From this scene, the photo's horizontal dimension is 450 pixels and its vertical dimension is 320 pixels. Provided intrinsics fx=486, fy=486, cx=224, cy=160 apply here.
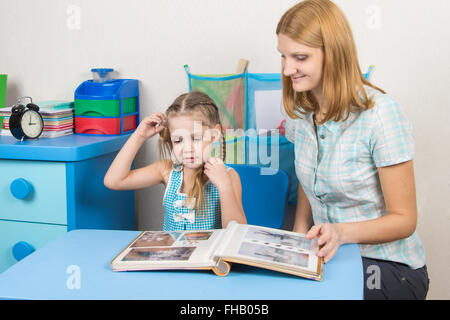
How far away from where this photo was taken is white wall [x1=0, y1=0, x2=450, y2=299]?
1.70m

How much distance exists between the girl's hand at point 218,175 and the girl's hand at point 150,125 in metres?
0.26

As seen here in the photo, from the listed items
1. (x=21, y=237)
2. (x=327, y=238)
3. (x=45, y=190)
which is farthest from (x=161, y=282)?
(x=21, y=237)

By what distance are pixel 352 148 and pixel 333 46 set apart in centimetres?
26

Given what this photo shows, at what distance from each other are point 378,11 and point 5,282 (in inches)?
56.9

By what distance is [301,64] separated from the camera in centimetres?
120

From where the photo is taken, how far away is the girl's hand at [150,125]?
1.47 metres

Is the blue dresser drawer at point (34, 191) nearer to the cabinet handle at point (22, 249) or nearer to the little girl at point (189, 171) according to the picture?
the cabinet handle at point (22, 249)

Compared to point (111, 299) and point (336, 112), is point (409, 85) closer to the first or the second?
point (336, 112)

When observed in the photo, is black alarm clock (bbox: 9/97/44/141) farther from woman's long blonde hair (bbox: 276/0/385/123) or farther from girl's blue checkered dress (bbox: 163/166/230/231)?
woman's long blonde hair (bbox: 276/0/385/123)

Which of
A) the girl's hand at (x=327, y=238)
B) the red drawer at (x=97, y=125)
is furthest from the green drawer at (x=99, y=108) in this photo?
the girl's hand at (x=327, y=238)

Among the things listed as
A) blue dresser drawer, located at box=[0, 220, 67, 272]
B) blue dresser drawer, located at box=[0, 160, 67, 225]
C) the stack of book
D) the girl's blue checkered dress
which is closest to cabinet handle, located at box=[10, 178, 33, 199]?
blue dresser drawer, located at box=[0, 160, 67, 225]

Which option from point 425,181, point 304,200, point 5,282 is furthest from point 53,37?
point 425,181

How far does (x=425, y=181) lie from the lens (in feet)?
5.81

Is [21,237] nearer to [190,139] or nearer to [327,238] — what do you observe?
[190,139]
